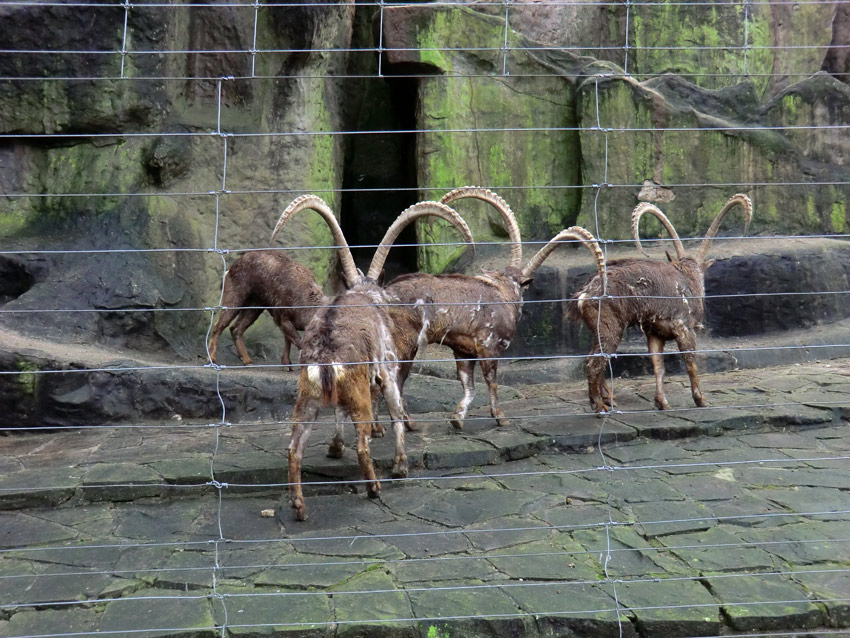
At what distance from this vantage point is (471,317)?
7.32m

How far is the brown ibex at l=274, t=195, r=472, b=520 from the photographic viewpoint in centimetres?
556

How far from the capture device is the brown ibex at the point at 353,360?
18.2ft

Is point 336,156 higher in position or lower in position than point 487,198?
Answer: higher

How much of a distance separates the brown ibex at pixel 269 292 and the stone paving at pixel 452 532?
141cm

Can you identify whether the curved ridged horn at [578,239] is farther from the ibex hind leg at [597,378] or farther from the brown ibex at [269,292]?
the brown ibex at [269,292]

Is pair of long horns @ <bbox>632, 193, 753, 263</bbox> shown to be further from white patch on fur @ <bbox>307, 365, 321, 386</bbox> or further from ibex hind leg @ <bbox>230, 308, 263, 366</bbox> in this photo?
ibex hind leg @ <bbox>230, 308, 263, 366</bbox>

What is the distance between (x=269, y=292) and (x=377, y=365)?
264 cm

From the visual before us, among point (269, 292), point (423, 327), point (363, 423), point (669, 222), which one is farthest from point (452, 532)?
point (669, 222)

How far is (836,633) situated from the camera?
4.26 metres

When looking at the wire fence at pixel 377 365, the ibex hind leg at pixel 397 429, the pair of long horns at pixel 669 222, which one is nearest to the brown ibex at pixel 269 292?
the wire fence at pixel 377 365

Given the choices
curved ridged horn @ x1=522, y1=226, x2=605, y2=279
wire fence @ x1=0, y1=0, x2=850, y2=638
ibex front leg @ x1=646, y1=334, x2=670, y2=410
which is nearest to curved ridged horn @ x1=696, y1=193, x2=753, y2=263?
wire fence @ x1=0, y1=0, x2=850, y2=638

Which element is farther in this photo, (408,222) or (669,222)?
(669,222)

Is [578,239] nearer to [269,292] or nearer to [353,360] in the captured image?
[353,360]

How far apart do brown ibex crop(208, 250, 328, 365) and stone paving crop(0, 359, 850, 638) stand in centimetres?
141
